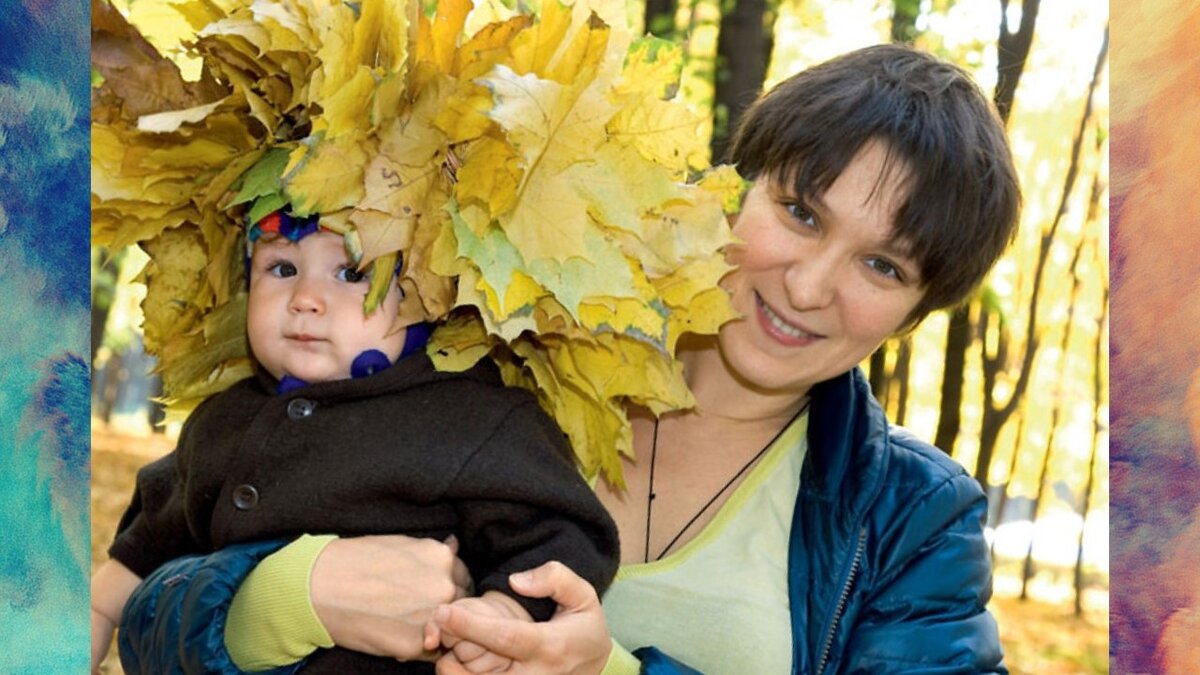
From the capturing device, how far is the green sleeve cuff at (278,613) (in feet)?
6.61

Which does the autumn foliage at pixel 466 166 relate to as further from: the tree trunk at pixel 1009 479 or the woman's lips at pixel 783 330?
the tree trunk at pixel 1009 479

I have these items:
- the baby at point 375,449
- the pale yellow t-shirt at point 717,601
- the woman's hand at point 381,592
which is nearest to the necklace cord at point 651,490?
the pale yellow t-shirt at point 717,601

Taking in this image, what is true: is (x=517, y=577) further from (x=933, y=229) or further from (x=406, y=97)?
(x=933, y=229)

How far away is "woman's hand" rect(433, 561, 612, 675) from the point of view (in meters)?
1.90

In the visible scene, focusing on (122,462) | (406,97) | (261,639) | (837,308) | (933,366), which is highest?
(406,97)

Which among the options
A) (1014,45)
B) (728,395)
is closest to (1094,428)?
(1014,45)

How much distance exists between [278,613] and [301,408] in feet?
1.05

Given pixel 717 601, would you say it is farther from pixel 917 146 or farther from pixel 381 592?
pixel 917 146

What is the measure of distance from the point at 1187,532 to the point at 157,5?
5.37ft

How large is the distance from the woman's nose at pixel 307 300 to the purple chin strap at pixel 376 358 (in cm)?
10

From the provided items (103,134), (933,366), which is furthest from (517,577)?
(933,366)

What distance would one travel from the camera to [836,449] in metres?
2.50

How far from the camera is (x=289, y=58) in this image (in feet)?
6.40

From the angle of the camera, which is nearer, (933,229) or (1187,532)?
(1187,532)
